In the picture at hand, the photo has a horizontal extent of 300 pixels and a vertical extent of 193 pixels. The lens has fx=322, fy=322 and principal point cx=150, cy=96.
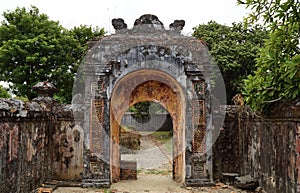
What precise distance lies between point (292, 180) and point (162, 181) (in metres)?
4.57

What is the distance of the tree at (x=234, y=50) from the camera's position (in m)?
15.2

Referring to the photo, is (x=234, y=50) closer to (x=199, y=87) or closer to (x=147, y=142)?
(x=199, y=87)

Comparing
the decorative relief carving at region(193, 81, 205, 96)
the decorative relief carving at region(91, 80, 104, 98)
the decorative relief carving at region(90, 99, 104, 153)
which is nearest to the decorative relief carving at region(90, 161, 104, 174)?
the decorative relief carving at region(90, 99, 104, 153)

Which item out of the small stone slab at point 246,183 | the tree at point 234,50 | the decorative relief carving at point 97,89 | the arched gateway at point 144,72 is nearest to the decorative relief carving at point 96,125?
the arched gateway at point 144,72

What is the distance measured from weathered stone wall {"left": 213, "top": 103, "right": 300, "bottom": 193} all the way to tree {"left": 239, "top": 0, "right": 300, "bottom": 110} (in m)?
0.30

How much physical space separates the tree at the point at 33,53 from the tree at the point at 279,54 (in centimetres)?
1026

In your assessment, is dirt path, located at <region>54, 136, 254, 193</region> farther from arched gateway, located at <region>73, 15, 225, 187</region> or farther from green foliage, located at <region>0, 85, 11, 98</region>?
green foliage, located at <region>0, 85, 11, 98</region>

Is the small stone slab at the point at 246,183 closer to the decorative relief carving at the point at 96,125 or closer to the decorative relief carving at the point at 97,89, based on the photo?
the decorative relief carving at the point at 96,125

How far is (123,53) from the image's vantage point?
8086 millimetres

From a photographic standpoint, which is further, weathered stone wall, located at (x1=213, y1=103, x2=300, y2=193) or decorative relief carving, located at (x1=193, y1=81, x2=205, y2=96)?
decorative relief carving, located at (x1=193, y1=81, x2=205, y2=96)

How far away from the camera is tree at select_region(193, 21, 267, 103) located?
1525cm

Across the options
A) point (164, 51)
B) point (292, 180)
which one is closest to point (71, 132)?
point (164, 51)

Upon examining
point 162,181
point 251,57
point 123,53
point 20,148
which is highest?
point 251,57

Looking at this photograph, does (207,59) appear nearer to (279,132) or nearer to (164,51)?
(164,51)
